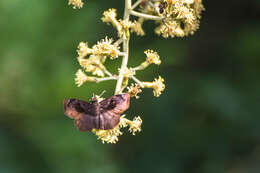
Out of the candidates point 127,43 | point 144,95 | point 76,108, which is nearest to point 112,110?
point 76,108

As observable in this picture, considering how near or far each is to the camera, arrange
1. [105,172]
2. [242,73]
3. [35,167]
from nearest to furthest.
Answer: [35,167], [105,172], [242,73]

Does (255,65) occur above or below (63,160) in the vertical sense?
above

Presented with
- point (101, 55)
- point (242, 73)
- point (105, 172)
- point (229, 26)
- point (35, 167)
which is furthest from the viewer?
point (229, 26)

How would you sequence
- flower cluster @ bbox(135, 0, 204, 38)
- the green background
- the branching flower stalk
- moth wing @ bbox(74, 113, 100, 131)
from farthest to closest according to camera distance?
the green background
flower cluster @ bbox(135, 0, 204, 38)
the branching flower stalk
moth wing @ bbox(74, 113, 100, 131)

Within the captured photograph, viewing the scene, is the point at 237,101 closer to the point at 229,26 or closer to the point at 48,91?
the point at 229,26

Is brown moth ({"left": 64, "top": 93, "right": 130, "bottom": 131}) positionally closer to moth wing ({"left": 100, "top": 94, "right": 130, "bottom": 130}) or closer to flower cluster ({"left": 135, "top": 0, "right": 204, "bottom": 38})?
moth wing ({"left": 100, "top": 94, "right": 130, "bottom": 130})

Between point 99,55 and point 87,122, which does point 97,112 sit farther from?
point 99,55

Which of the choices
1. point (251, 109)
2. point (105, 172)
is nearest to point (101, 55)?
point (105, 172)

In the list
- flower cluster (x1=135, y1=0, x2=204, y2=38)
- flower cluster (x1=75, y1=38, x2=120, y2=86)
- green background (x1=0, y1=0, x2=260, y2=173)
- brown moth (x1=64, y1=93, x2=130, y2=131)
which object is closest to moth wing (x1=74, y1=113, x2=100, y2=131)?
brown moth (x1=64, y1=93, x2=130, y2=131)
